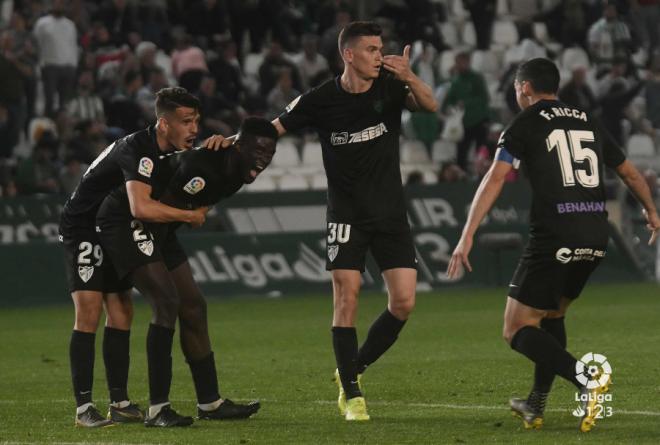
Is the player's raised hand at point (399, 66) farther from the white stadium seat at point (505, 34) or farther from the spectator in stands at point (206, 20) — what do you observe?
the white stadium seat at point (505, 34)

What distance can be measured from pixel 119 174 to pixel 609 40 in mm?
19068

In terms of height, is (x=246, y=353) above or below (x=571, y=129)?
below

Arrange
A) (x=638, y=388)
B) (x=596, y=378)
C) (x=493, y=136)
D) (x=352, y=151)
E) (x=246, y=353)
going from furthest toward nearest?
(x=493, y=136) → (x=246, y=353) → (x=638, y=388) → (x=352, y=151) → (x=596, y=378)

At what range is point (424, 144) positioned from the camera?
81.5 ft

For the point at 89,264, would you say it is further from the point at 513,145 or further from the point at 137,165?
the point at 513,145

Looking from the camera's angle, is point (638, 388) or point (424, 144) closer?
point (638, 388)

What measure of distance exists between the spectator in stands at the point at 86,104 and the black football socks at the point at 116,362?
1308 cm

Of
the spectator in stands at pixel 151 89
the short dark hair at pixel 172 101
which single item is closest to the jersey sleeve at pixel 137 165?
the short dark hair at pixel 172 101

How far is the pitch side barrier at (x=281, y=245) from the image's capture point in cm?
1972

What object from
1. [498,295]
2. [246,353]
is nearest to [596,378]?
[246,353]

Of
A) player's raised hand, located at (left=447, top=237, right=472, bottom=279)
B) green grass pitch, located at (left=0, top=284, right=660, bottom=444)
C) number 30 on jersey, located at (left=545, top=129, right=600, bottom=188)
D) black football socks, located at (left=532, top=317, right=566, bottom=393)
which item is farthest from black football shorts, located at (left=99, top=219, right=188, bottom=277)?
number 30 on jersey, located at (left=545, top=129, right=600, bottom=188)

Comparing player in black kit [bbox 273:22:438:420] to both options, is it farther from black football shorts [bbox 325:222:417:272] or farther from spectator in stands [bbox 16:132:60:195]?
spectator in stands [bbox 16:132:60:195]

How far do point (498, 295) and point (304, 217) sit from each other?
2.89 metres

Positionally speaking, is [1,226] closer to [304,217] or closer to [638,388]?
[304,217]
